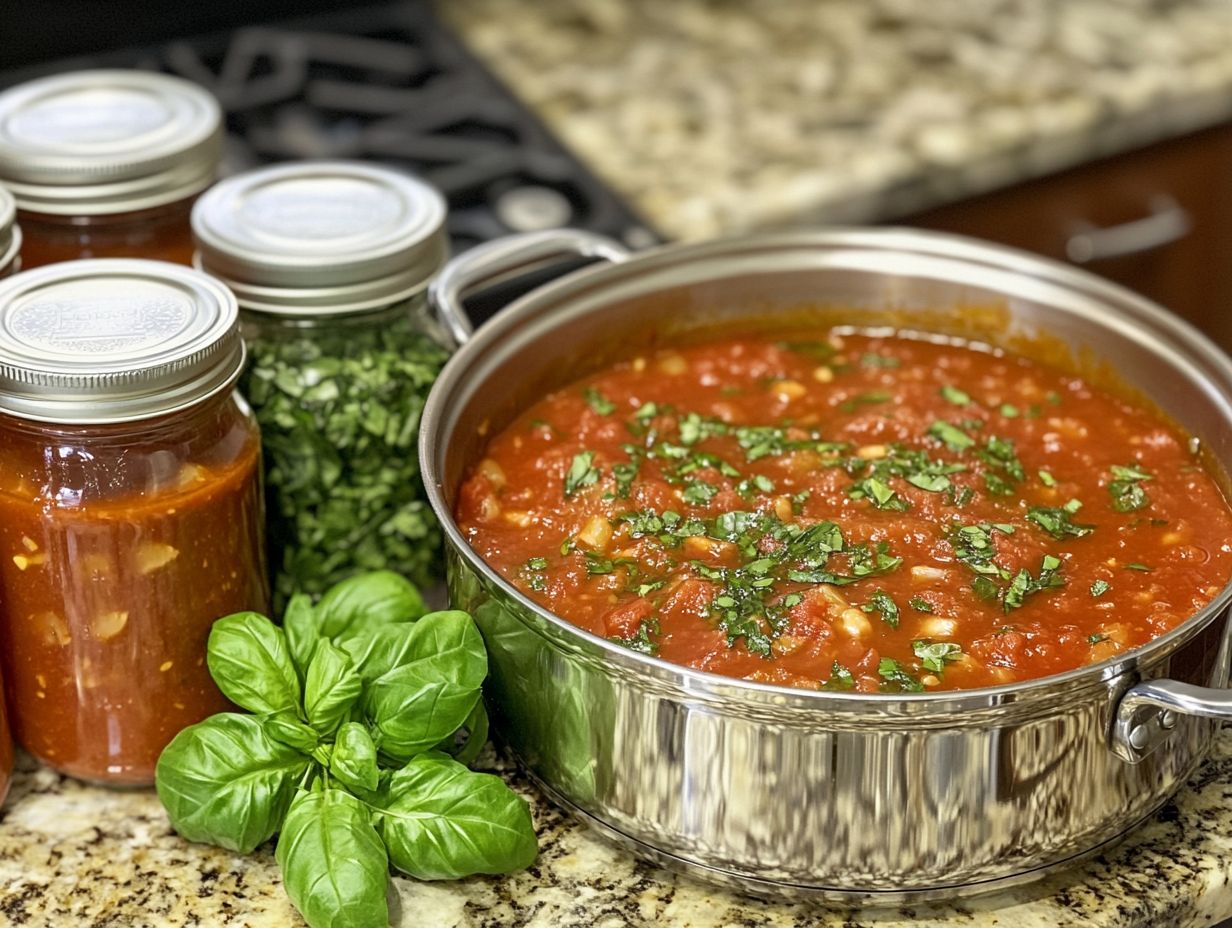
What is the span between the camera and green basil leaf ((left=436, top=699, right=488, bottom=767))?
1792 millimetres

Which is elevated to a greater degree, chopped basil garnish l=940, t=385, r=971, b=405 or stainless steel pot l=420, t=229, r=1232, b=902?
chopped basil garnish l=940, t=385, r=971, b=405

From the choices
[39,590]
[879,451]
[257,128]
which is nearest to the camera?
[39,590]

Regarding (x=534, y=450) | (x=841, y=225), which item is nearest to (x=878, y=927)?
(x=534, y=450)

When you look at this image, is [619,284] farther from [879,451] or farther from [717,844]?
[717,844]

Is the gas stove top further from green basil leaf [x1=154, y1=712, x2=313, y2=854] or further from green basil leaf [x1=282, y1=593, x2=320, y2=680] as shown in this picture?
green basil leaf [x1=154, y1=712, x2=313, y2=854]

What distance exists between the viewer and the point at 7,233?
1.90 m

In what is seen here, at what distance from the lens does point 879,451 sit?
2123 millimetres

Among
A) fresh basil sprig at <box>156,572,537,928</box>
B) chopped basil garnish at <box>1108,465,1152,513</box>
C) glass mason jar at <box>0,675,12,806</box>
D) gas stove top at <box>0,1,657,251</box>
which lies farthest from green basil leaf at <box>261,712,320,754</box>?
gas stove top at <box>0,1,657,251</box>

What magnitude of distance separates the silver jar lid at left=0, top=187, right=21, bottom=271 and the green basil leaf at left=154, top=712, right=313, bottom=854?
646 mm

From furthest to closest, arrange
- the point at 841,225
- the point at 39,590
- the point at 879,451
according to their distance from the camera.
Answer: the point at 841,225
the point at 879,451
the point at 39,590

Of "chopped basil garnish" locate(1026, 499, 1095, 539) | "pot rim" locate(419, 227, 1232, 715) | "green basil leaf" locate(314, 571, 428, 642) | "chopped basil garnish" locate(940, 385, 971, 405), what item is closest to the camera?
"pot rim" locate(419, 227, 1232, 715)

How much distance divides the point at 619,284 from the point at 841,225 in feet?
3.49

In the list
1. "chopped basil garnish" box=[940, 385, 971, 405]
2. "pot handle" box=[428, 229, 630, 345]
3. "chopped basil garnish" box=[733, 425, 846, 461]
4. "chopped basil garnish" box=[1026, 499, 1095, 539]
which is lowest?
"chopped basil garnish" box=[1026, 499, 1095, 539]

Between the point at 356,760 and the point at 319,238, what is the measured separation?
70 cm
